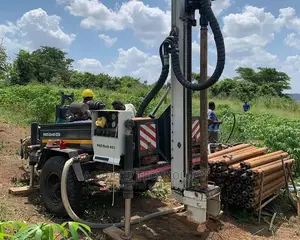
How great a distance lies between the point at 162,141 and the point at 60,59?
2317 inches

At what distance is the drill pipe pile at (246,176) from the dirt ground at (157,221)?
0.40 meters

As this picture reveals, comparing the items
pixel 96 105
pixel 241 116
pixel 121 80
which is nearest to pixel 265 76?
pixel 121 80

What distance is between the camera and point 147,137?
15.7 ft

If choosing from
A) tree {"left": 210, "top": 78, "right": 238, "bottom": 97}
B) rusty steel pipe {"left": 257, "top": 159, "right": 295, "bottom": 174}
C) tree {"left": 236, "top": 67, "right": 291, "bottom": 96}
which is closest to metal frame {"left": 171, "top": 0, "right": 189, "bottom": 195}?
rusty steel pipe {"left": 257, "top": 159, "right": 295, "bottom": 174}

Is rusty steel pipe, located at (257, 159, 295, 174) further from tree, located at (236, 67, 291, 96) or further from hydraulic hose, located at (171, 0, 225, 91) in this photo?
tree, located at (236, 67, 291, 96)

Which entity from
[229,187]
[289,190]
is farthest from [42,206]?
[289,190]

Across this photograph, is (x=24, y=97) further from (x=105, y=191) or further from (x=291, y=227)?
(x=291, y=227)

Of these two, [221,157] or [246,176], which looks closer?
[246,176]

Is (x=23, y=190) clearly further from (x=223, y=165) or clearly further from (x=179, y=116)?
(x=223, y=165)

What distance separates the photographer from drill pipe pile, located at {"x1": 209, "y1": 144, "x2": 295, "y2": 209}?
579 cm

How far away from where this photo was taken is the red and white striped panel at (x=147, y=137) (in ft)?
15.5

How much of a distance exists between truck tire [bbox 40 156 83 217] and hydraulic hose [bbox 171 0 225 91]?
2.06 metres

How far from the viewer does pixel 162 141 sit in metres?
5.09

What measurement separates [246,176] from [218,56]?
268 centimetres
